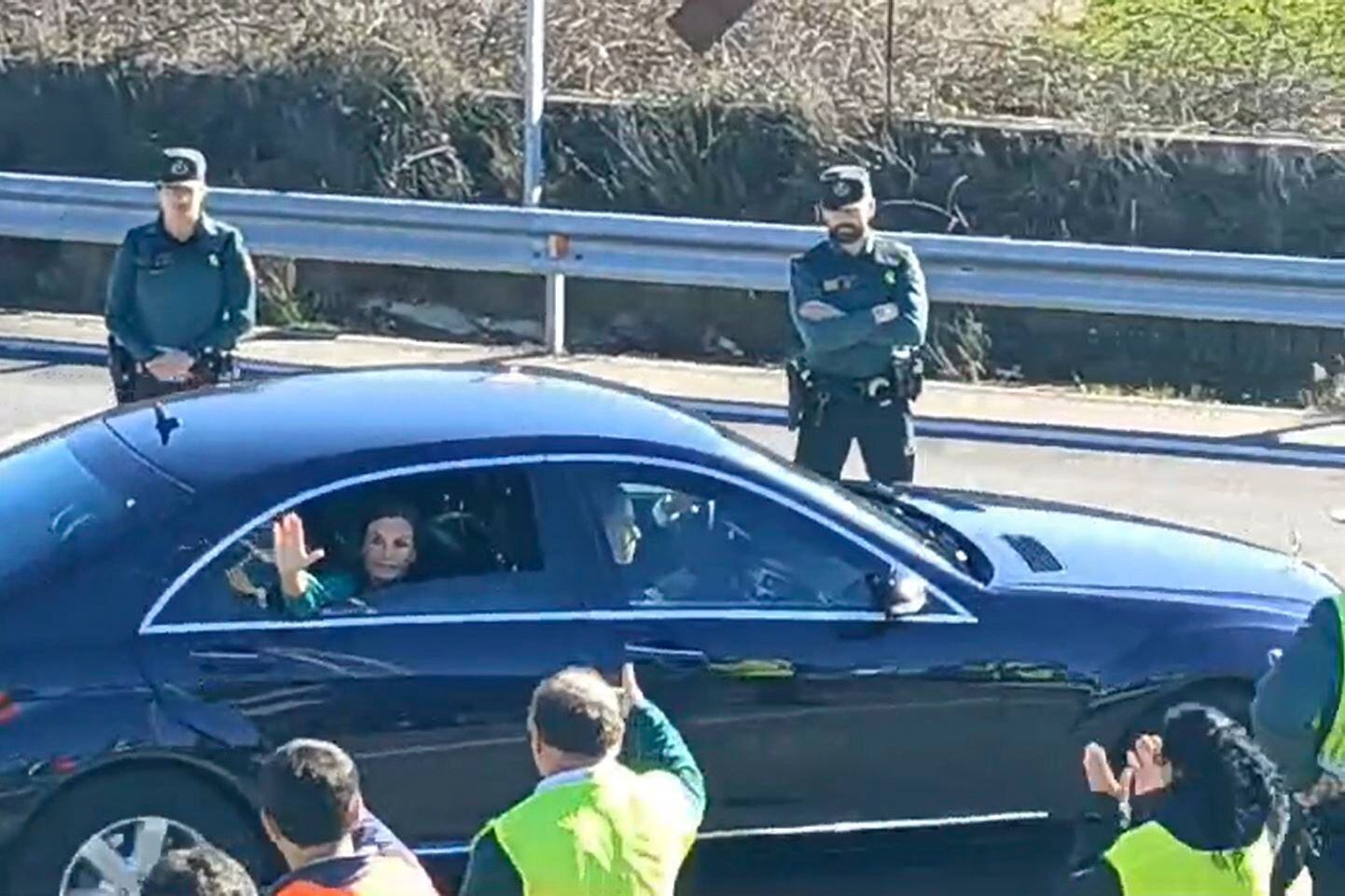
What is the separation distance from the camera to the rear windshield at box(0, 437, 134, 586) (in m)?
7.41

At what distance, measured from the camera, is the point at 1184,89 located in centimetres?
1758

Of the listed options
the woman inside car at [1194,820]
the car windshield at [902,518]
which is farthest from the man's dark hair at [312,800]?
the car windshield at [902,518]

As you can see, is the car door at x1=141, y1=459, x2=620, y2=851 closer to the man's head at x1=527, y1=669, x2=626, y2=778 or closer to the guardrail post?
the man's head at x1=527, y1=669, x2=626, y2=778

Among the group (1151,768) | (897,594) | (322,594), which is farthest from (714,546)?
(1151,768)

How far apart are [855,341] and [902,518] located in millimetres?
2009

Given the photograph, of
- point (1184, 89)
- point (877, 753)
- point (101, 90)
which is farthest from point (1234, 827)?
point (101, 90)

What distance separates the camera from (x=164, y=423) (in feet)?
26.1

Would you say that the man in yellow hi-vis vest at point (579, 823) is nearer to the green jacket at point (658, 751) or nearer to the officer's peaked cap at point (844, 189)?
the green jacket at point (658, 751)

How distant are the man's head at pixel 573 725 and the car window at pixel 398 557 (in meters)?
1.85

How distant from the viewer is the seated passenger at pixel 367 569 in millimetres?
7457

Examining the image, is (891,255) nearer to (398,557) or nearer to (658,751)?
(398,557)

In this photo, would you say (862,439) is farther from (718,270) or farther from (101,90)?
(101,90)

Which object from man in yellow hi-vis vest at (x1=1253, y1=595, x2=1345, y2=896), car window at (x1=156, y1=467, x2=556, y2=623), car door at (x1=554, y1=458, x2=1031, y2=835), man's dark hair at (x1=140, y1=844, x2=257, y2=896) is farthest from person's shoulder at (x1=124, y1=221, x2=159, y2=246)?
man's dark hair at (x1=140, y1=844, x2=257, y2=896)

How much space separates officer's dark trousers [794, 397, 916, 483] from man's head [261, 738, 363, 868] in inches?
211
